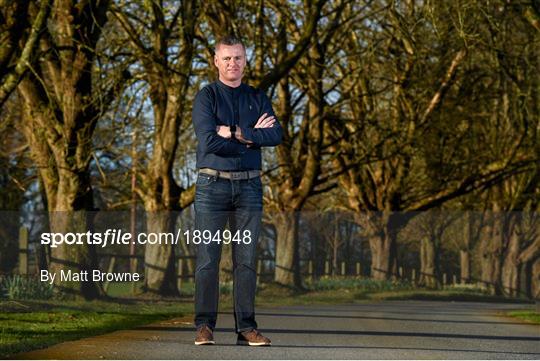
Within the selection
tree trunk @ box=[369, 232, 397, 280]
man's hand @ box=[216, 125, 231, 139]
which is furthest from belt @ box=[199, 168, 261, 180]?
tree trunk @ box=[369, 232, 397, 280]

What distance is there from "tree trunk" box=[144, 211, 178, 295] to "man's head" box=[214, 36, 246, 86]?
4.51m

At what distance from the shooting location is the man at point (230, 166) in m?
6.34

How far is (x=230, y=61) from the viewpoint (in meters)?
6.32

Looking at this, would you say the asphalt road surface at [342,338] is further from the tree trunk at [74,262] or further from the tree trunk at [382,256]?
the tree trunk at [382,256]

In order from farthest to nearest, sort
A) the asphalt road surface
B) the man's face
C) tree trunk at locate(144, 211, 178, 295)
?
tree trunk at locate(144, 211, 178, 295), the asphalt road surface, the man's face

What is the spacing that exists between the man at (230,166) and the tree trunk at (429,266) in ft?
51.4

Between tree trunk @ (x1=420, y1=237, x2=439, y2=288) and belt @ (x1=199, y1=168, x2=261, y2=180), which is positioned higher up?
belt @ (x1=199, y1=168, x2=261, y2=180)

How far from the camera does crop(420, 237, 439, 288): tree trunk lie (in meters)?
21.9

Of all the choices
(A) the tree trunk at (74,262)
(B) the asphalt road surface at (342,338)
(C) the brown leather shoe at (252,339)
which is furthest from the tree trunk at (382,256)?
(C) the brown leather shoe at (252,339)

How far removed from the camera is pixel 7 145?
39156 millimetres

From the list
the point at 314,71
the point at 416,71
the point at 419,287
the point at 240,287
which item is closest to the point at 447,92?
the point at 416,71

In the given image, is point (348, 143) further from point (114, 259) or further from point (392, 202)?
point (114, 259)

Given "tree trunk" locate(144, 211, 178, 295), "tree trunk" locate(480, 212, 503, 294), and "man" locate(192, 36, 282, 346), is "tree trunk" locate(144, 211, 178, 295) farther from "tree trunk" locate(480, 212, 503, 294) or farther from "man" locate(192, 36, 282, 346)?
"tree trunk" locate(480, 212, 503, 294)

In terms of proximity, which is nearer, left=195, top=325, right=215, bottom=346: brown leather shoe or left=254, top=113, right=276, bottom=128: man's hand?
left=254, top=113, right=276, bottom=128: man's hand
